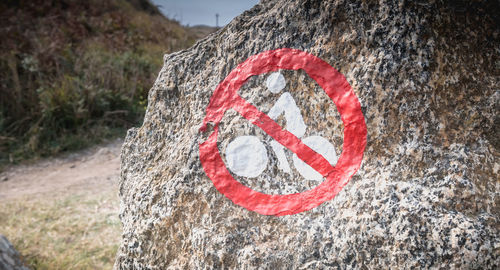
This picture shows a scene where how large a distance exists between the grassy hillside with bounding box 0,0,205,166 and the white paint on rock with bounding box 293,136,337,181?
161 inches

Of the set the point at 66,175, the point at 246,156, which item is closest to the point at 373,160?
the point at 246,156

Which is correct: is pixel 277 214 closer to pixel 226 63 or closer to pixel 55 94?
pixel 226 63

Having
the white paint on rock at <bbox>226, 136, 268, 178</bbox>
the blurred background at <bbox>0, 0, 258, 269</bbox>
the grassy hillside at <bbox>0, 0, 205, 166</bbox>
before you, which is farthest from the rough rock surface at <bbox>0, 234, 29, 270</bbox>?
the grassy hillside at <bbox>0, 0, 205, 166</bbox>

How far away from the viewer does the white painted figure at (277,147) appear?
112cm

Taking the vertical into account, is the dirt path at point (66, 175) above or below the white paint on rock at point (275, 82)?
below

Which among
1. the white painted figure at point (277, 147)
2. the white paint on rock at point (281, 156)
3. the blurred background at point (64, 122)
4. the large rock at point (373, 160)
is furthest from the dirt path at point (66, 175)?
the white paint on rock at point (281, 156)

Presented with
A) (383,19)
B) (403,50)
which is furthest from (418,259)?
(383,19)

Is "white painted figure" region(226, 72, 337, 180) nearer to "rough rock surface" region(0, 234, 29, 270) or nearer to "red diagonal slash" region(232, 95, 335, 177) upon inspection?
"red diagonal slash" region(232, 95, 335, 177)

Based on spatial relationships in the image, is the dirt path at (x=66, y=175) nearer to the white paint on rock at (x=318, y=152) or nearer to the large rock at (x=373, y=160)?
the large rock at (x=373, y=160)

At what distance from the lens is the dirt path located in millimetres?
3359

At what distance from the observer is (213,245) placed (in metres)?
1.11

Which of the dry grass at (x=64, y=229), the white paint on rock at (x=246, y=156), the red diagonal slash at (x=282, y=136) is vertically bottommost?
the dry grass at (x=64, y=229)

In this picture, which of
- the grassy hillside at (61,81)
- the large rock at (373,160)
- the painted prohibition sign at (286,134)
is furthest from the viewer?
the grassy hillside at (61,81)

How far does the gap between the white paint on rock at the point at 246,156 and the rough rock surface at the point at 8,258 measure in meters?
1.53
